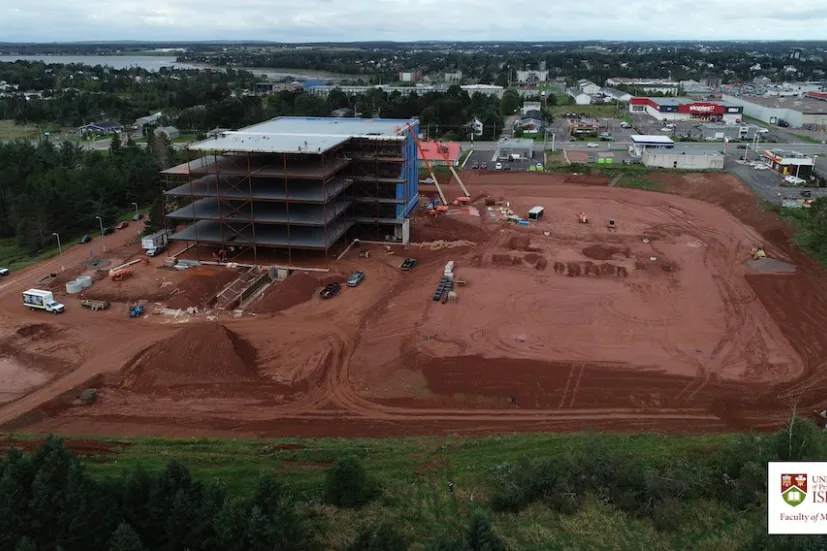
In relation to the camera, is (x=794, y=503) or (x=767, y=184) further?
(x=767, y=184)

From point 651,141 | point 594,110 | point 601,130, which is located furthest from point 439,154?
point 594,110

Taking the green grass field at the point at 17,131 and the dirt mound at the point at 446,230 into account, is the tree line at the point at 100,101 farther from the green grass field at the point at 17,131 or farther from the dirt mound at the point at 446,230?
the dirt mound at the point at 446,230

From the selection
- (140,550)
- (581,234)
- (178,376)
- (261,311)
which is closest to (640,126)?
Answer: (581,234)

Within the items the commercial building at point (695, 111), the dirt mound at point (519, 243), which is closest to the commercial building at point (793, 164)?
the commercial building at point (695, 111)

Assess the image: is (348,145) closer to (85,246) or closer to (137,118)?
(85,246)

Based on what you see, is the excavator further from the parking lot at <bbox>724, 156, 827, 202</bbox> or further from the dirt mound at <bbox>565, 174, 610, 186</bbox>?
the dirt mound at <bbox>565, 174, 610, 186</bbox>

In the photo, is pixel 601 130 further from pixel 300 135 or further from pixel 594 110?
pixel 300 135

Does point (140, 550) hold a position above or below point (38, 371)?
above
